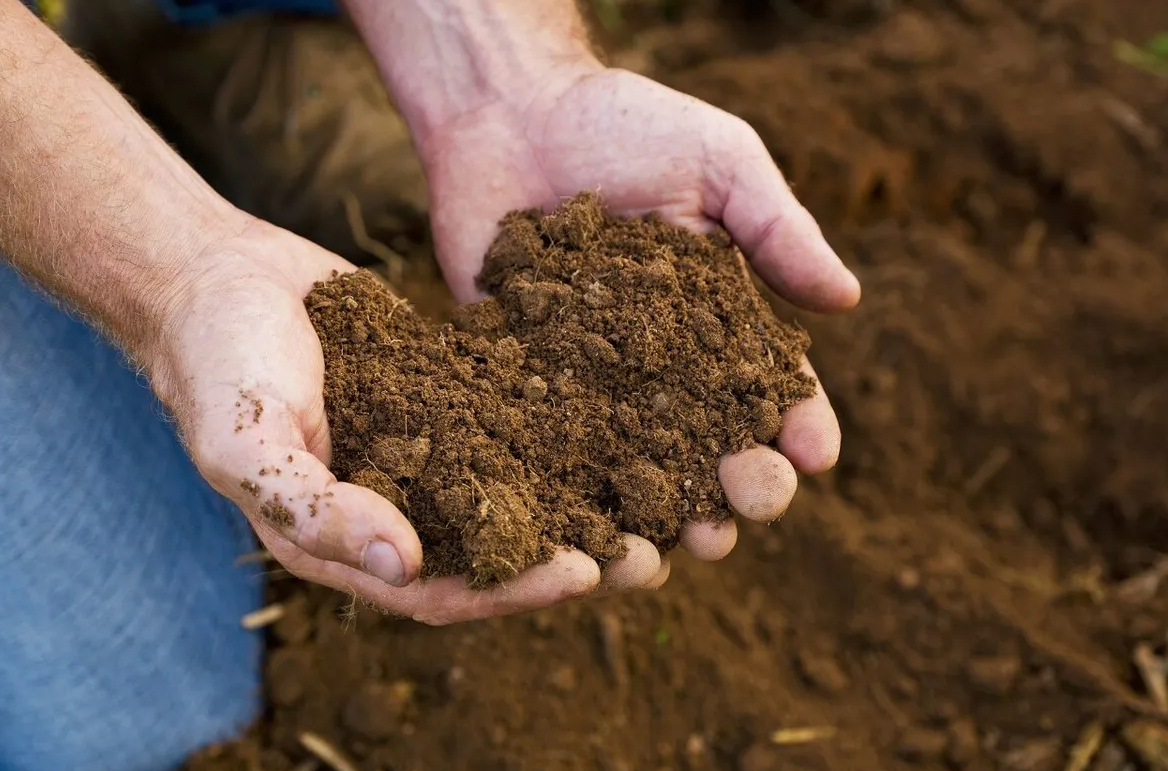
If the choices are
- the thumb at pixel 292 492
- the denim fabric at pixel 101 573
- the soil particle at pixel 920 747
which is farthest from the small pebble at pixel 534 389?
the soil particle at pixel 920 747

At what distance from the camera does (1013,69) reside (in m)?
3.74

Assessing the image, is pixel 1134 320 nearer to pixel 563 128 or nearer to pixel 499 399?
pixel 563 128

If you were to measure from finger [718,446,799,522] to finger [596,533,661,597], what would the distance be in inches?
6.6

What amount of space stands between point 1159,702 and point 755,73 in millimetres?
2304

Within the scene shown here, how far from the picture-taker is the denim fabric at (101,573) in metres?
1.69

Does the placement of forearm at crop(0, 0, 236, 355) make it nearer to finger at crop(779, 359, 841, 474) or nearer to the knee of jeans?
the knee of jeans

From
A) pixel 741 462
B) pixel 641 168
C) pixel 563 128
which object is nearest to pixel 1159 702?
pixel 741 462

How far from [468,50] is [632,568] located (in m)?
1.29

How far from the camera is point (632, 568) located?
160cm

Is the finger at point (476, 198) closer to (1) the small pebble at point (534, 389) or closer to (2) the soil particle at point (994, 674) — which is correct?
(1) the small pebble at point (534, 389)

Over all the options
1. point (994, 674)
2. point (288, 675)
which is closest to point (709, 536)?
point (994, 674)

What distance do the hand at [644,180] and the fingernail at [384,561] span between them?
532 mm

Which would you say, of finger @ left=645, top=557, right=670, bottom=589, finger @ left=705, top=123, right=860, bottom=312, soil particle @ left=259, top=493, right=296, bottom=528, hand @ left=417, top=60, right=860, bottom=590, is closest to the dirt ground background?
soil particle @ left=259, top=493, right=296, bottom=528

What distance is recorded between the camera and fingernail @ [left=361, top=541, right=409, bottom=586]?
1.34 meters
